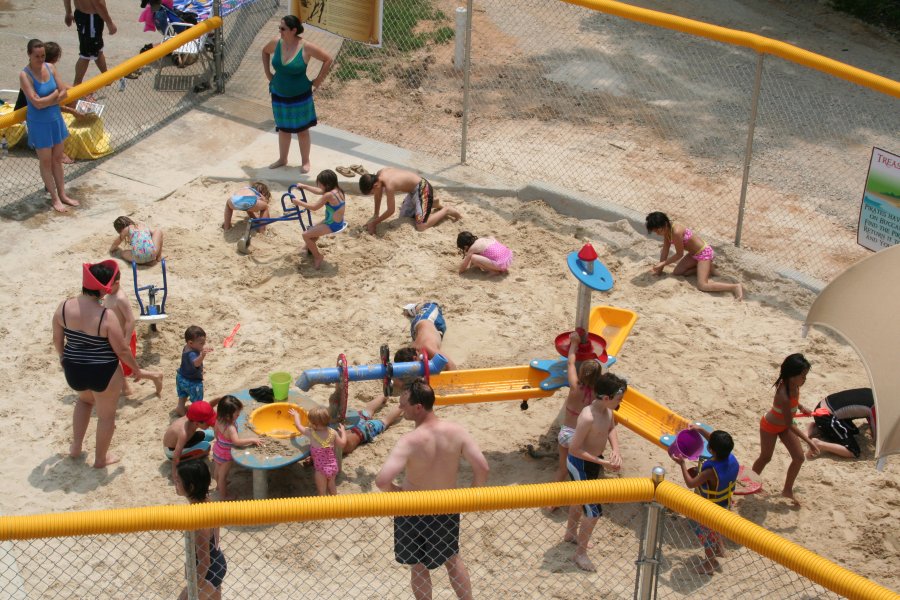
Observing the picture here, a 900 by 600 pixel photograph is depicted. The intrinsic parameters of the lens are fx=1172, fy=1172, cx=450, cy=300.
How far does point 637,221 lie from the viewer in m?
11.9

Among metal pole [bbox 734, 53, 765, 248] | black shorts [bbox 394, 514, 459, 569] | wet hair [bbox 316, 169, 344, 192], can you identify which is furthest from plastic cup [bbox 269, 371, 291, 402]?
metal pole [bbox 734, 53, 765, 248]

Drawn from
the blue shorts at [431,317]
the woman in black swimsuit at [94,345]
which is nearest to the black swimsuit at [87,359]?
the woman in black swimsuit at [94,345]

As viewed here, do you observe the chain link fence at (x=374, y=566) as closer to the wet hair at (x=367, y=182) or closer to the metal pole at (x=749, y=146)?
the metal pole at (x=749, y=146)

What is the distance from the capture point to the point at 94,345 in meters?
7.98

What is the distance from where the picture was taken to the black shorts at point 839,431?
8.68 meters

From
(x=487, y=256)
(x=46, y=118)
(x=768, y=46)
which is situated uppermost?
(x=768, y=46)

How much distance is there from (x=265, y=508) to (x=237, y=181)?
781cm

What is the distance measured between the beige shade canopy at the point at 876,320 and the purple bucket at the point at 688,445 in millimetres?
1235

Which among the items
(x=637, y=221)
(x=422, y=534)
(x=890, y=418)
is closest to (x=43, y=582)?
(x=422, y=534)

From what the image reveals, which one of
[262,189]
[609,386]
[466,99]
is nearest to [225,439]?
[609,386]

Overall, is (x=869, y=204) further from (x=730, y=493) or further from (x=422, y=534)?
(x=422, y=534)

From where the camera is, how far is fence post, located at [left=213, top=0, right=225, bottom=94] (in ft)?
44.9

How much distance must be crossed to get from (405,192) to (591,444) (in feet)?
15.8

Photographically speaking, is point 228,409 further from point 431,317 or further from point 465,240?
point 465,240
